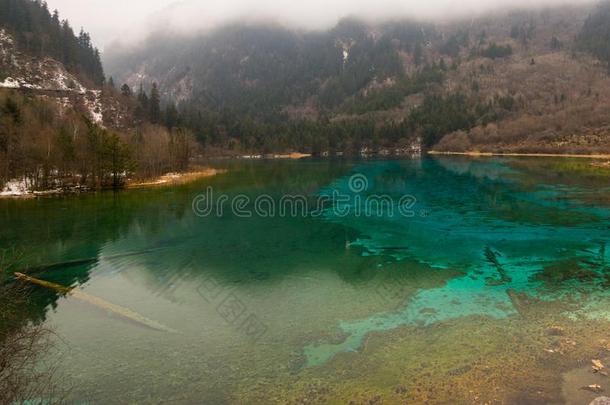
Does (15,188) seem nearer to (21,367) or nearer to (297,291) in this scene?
(297,291)

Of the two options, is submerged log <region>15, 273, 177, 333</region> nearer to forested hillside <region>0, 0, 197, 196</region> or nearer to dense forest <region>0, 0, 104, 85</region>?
forested hillside <region>0, 0, 197, 196</region>

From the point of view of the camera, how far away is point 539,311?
18672 millimetres

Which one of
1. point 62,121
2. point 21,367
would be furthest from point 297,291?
point 62,121

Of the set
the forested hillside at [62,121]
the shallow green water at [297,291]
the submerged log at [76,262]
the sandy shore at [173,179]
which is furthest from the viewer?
the sandy shore at [173,179]

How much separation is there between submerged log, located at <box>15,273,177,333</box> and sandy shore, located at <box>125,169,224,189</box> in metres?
55.1

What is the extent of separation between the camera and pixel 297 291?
22422mm

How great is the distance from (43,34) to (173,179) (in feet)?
362

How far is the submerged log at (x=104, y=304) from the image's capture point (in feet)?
60.3

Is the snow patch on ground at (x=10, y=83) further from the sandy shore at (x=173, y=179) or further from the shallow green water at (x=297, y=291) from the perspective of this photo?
the shallow green water at (x=297, y=291)

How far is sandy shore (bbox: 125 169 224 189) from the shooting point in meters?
78.9

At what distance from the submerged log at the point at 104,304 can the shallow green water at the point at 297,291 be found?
1.36ft

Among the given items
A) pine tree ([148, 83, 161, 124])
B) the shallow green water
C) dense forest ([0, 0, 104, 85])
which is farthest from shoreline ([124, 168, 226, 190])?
dense forest ([0, 0, 104, 85])

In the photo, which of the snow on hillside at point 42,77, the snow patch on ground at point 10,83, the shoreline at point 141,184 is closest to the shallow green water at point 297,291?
the shoreline at point 141,184

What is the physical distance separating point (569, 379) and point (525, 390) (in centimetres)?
167
